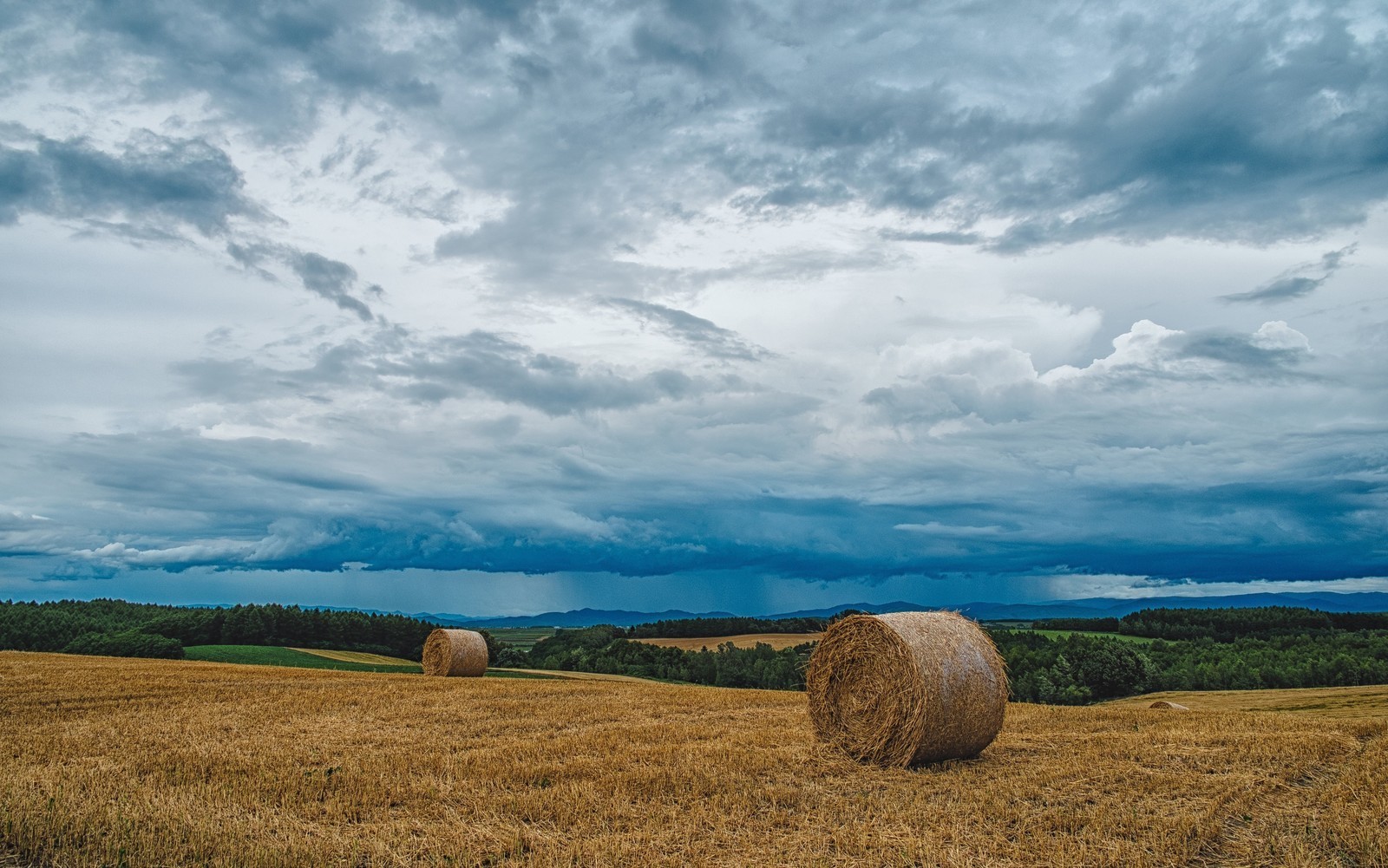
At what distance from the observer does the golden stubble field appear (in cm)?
645

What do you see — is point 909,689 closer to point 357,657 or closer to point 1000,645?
point 1000,645

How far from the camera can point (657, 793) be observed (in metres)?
8.36

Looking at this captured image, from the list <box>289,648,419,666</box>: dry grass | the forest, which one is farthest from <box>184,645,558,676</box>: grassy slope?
the forest

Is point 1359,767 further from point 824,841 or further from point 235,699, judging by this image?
point 235,699

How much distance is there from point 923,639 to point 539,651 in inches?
2068

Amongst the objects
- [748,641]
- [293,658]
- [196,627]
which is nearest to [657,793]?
[293,658]

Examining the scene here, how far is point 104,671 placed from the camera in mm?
22781

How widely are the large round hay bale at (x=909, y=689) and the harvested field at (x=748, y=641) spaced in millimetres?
42660

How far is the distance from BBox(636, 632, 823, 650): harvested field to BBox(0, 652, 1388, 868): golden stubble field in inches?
1674

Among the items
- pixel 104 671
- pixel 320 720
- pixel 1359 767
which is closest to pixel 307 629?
pixel 104 671

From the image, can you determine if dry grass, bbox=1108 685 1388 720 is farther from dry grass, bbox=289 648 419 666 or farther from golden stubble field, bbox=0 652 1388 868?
dry grass, bbox=289 648 419 666

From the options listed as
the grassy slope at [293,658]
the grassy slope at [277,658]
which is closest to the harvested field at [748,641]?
the grassy slope at [293,658]

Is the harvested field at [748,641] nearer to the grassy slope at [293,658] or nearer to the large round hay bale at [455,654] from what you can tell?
the grassy slope at [293,658]

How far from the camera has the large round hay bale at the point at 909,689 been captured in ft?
34.7
